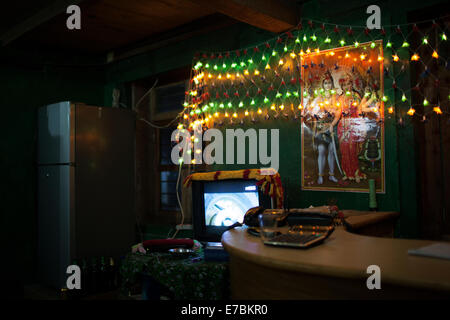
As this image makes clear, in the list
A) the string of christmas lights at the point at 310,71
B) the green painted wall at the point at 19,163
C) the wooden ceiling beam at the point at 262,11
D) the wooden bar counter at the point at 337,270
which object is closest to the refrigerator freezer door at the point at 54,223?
the green painted wall at the point at 19,163

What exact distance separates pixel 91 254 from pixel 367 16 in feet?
11.2

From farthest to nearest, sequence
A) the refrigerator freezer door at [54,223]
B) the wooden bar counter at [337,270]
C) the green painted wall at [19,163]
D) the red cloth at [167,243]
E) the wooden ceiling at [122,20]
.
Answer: the green painted wall at [19,163]
the refrigerator freezer door at [54,223]
the wooden ceiling at [122,20]
the red cloth at [167,243]
the wooden bar counter at [337,270]

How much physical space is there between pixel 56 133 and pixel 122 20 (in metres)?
1.41

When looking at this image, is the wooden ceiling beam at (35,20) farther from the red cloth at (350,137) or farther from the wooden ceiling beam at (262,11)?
the red cloth at (350,137)

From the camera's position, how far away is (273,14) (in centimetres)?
279

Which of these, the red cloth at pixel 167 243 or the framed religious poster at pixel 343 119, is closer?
the red cloth at pixel 167 243

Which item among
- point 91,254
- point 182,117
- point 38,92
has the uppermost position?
point 38,92

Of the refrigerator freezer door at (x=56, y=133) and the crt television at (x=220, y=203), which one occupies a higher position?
the refrigerator freezer door at (x=56, y=133)

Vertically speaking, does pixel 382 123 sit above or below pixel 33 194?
above

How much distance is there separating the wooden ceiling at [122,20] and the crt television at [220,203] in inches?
51.3

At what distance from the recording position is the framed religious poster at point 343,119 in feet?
8.62

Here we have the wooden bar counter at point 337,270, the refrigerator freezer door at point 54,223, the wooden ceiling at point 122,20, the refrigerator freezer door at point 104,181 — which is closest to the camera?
the wooden bar counter at point 337,270
